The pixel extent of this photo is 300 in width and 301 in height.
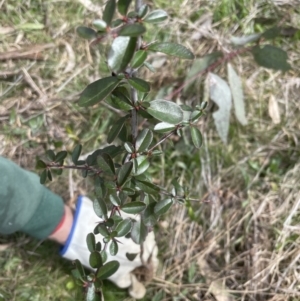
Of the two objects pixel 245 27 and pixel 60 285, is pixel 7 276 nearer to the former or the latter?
pixel 60 285

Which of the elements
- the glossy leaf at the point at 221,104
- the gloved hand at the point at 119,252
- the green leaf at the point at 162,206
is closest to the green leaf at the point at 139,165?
the green leaf at the point at 162,206

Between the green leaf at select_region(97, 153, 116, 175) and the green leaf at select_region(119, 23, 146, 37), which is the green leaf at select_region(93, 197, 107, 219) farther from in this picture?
the green leaf at select_region(119, 23, 146, 37)

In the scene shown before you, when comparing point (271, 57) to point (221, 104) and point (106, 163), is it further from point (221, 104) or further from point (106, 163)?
point (106, 163)

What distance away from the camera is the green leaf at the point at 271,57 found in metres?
1.57

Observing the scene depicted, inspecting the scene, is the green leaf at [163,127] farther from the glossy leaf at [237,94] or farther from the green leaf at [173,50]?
the glossy leaf at [237,94]

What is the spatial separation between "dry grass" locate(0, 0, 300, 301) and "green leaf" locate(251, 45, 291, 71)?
0.11 m

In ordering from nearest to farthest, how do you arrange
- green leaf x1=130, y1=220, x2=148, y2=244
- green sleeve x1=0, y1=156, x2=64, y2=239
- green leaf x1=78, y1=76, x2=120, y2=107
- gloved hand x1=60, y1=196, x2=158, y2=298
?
green leaf x1=78, y1=76, x2=120, y2=107 < green leaf x1=130, y1=220, x2=148, y2=244 < green sleeve x1=0, y1=156, x2=64, y2=239 < gloved hand x1=60, y1=196, x2=158, y2=298

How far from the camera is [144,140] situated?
878 millimetres

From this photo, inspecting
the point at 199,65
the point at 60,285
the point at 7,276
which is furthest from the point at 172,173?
the point at 7,276

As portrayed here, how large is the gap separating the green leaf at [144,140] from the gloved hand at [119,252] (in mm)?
618

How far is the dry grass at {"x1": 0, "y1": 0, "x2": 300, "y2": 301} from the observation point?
149 centimetres

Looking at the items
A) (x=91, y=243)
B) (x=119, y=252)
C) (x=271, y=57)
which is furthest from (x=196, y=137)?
(x=271, y=57)

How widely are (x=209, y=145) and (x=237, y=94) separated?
19 cm

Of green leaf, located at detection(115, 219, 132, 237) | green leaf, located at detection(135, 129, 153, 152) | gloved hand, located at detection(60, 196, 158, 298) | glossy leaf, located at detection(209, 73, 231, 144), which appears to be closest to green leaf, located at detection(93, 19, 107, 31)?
green leaf, located at detection(135, 129, 153, 152)
